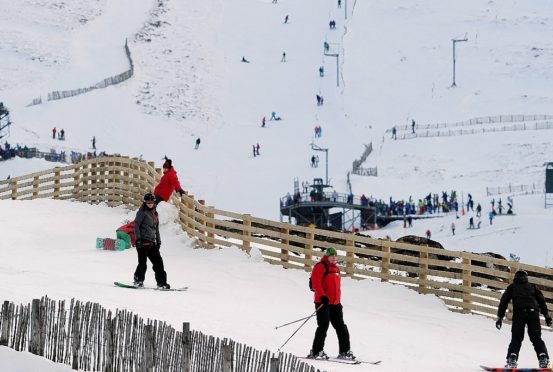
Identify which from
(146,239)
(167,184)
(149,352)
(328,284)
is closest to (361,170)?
(167,184)

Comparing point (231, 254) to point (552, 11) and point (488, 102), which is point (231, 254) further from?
point (552, 11)

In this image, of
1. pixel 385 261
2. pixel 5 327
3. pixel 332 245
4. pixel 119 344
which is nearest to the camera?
pixel 119 344

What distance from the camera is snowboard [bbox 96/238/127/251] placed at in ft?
85.3

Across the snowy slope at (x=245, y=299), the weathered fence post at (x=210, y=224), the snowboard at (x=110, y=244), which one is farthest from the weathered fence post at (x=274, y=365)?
the snowboard at (x=110, y=244)

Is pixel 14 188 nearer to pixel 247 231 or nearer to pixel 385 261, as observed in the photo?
pixel 247 231

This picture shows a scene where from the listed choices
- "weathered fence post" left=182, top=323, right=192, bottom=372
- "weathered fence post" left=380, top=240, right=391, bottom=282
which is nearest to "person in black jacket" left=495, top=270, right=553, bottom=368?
"weathered fence post" left=182, top=323, right=192, bottom=372

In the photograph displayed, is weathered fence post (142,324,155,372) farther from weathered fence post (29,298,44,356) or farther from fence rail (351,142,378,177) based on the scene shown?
fence rail (351,142,378,177)

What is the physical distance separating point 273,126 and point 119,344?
70.6m

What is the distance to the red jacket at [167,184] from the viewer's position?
2597 cm

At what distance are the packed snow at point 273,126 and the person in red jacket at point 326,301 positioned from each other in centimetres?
70

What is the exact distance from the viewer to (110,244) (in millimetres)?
26156

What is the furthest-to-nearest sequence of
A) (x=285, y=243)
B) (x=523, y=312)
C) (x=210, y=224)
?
(x=210, y=224) < (x=285, y=243) < (x=523, y=312)

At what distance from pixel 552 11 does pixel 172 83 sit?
1417 inches

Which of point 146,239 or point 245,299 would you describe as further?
point 245,299
